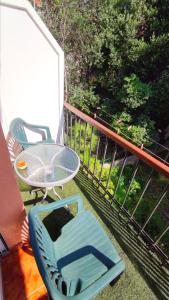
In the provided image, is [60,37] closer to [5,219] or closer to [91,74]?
[91,74]

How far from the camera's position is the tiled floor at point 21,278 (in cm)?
171

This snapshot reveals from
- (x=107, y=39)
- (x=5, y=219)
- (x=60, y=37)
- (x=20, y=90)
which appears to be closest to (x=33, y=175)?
(x=5, y=219)

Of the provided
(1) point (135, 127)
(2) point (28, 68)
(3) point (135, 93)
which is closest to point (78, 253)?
(2) point (28, 68)

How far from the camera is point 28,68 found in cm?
270

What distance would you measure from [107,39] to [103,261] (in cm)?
671

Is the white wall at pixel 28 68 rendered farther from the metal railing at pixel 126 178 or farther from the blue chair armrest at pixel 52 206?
the blue chair armrest at pixel 52 206

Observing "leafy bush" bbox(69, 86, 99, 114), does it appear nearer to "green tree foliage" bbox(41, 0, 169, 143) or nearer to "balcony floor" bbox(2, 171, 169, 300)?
"green tree foliage" bbox(41, 0, 169, 143)

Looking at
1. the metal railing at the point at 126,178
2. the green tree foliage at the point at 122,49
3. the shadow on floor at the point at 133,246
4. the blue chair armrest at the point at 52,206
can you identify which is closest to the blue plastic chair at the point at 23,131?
the metal railing at the point at 126,178

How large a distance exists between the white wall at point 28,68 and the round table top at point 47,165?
28.7 inches

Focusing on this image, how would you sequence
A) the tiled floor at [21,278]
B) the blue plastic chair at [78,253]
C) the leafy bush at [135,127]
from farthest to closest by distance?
the leafy bush at [135,127] → the tiled floor at [21,278] → the blue plastic chair at [78,253]

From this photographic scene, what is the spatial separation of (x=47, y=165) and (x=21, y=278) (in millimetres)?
1195

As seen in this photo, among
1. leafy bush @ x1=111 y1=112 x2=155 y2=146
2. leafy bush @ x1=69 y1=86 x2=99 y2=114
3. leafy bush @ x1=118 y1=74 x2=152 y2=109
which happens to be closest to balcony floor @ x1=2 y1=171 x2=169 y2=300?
leafy bush @ x1=111 y1=112 x2=155 y2=146

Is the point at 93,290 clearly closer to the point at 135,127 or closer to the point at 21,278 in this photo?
the point at 21,278

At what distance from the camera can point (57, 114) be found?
10.7 feet
